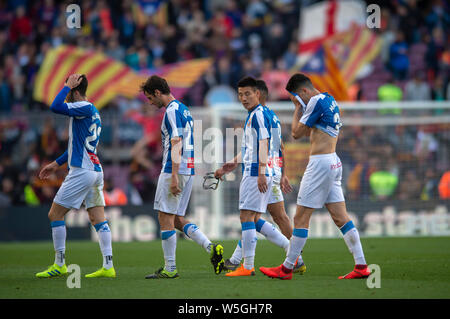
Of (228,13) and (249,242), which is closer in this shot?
(249,242)

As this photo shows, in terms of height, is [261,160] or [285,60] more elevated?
[285,60]

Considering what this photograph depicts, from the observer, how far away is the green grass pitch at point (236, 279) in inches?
281

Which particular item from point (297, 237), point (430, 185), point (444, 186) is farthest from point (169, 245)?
point (444, 186)

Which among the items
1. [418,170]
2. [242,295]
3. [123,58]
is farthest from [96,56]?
[242,295]

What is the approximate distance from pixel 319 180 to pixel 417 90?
13.3m

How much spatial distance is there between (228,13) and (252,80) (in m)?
16.1

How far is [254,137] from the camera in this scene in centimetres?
891

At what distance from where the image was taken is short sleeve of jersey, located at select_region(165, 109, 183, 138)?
8.48 m

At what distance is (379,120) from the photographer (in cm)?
1847

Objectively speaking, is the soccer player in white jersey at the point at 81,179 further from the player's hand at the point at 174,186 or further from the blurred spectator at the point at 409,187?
the blurred spectator at the point at 409,187

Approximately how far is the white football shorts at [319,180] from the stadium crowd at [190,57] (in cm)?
976

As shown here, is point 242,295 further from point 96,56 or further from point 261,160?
point 96,56

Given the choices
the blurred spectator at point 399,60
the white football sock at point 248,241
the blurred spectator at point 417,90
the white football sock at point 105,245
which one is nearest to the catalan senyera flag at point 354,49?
the blurred spectator at point 399,60

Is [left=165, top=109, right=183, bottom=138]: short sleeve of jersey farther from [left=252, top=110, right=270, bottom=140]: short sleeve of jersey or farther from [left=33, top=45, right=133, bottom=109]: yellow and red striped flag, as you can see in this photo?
[left=33, top=45, right=133, bottom=109]: yellow and red striped flag
